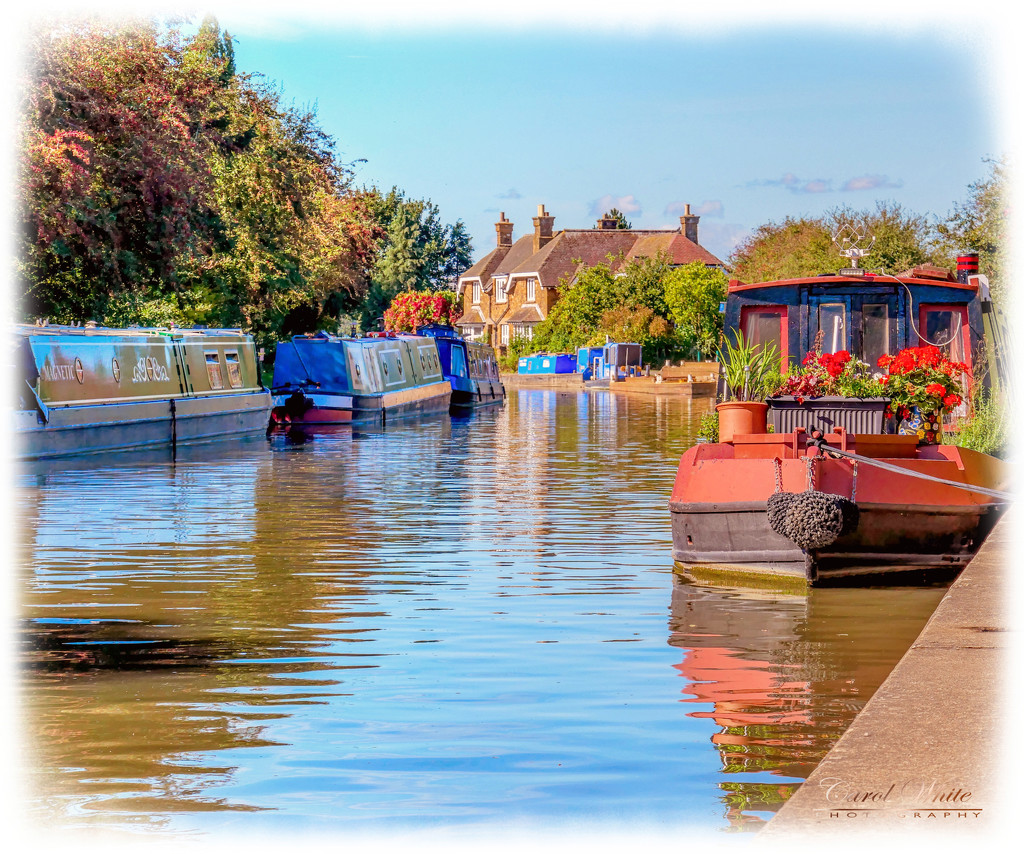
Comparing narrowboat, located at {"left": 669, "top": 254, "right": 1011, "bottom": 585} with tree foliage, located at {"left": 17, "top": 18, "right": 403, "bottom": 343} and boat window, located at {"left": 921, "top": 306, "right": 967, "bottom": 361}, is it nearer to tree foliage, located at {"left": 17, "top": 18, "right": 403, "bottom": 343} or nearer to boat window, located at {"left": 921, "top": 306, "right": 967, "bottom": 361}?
boat window, located at {"left": 921, "top": 306, "right": 967, "bottom": 361}

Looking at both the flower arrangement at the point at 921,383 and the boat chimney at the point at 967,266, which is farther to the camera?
the boat chimney at the point at 967,266

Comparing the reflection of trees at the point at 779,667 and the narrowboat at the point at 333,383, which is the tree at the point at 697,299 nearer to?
the narrowboat at the point at 333,383

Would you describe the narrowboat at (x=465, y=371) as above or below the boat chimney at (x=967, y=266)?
below

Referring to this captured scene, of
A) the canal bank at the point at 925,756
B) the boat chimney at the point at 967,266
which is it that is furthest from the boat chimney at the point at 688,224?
the canal bank at the point at 925,756

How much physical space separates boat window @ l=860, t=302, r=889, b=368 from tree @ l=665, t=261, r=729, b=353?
54551mm

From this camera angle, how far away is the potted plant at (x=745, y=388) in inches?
502

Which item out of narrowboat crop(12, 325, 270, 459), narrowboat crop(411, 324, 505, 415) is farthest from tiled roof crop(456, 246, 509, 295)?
narrowboat crop(12, 325, 270, 459)

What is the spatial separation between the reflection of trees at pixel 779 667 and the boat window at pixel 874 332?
424 centimetres

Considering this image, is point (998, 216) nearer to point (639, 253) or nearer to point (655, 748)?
point (655, 748)

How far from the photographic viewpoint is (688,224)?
97125mm

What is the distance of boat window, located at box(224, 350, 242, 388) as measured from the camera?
33.3m

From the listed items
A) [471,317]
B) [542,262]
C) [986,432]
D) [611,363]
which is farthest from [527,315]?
[986,432]

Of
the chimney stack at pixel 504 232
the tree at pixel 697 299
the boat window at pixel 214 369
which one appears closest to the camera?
the boat window at pixel 214 369

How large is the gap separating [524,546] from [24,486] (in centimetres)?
898
